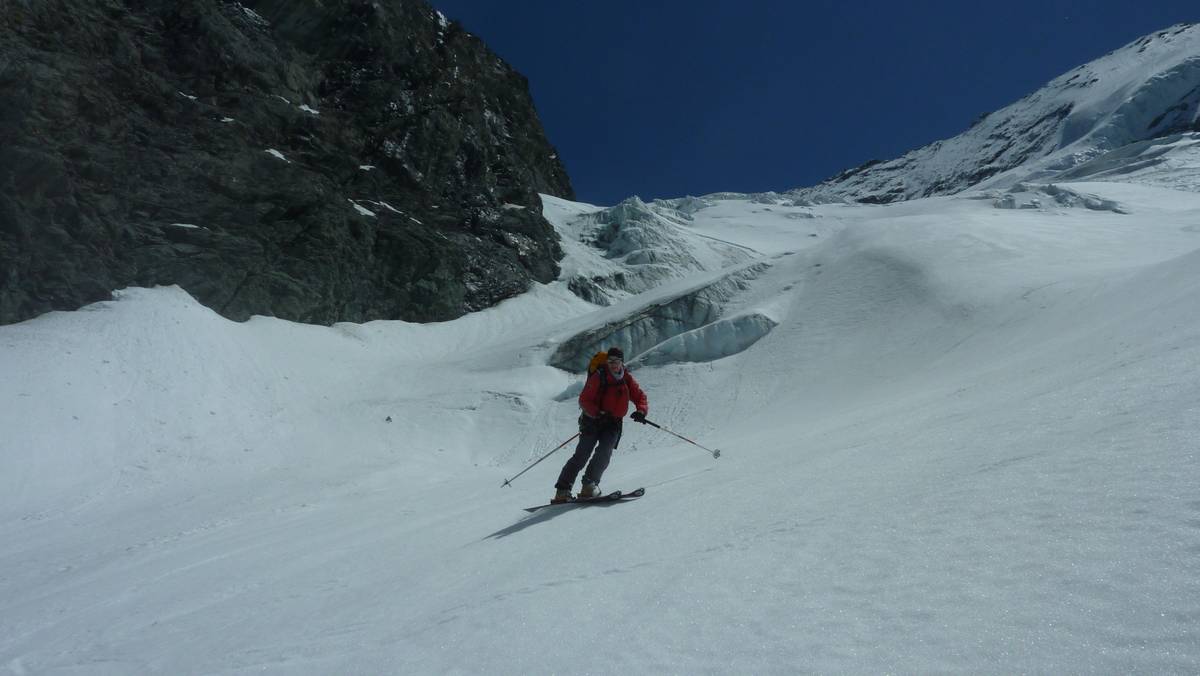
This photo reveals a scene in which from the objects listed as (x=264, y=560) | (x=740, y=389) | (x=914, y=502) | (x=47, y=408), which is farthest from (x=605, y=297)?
(x=914, y=502)

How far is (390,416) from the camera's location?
21141mm

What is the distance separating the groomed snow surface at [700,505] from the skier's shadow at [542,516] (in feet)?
0.32

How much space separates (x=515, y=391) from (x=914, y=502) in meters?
19.5

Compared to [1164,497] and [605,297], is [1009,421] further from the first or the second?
[605,297]

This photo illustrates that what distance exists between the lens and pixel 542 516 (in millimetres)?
6812

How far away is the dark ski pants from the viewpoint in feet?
24.0

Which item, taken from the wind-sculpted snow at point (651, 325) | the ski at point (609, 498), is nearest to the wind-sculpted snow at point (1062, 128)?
the wind-sculpted snow at point (651, 325)

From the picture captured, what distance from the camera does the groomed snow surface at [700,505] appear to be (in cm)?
249

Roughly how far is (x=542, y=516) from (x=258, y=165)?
35815 mm

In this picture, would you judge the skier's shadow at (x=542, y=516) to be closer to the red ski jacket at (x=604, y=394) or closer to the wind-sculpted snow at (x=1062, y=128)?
the red ski jacket at (x=604, y=394)

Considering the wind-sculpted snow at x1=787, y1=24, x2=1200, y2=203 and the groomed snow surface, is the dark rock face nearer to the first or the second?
the groomed snow surface

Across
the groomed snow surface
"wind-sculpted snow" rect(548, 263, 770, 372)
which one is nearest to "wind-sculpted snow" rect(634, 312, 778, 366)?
the groomed snow surface

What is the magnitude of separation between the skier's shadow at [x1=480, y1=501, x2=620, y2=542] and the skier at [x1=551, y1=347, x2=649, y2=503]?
18 cm

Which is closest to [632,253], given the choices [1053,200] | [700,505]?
[1053,200]
